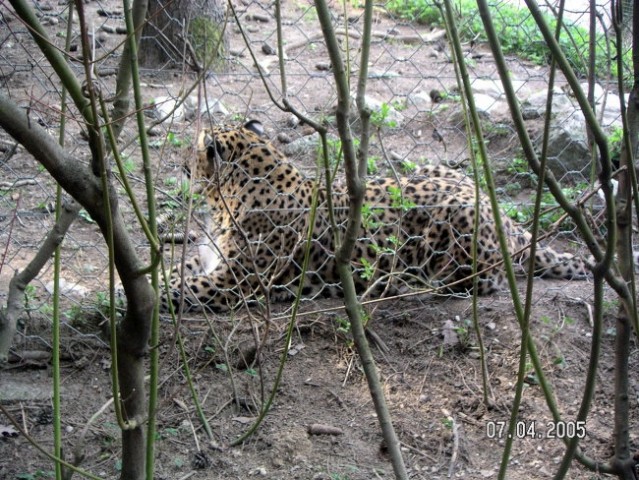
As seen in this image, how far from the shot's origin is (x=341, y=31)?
22.2ft

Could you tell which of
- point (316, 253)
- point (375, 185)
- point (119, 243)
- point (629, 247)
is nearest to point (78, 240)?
point (316, 253)

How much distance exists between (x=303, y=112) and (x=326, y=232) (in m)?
1.18

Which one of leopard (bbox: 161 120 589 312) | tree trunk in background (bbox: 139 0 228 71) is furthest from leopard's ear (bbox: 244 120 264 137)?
tree trunk in background (bbox: 139 0 228 71)

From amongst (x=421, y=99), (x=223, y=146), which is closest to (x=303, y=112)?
(x=223, y=146)

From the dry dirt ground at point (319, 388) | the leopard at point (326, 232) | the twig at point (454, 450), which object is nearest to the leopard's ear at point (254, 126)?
the leopard at point (326, 232)

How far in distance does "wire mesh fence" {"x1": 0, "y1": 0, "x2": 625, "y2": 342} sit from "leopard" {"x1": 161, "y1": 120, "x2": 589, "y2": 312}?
268 millimetres

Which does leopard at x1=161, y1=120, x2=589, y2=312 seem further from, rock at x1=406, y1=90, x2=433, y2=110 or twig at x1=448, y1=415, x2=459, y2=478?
rock at x1=406, y1=90, x2=433, y2=110

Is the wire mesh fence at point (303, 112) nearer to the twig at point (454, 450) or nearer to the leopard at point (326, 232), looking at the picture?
the leopard at point (326, 232)

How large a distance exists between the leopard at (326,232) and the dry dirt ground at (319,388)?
187 millimetres

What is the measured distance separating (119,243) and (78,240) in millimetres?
2928

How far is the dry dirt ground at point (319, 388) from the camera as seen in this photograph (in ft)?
9.23

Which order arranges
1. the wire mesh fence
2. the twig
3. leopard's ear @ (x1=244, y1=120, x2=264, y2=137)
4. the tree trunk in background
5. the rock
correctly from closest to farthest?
the twig → the wire mesh fence → leopard's ear @ (x1=244, y1=120, x2=264, y2=137) → the tree trunk in background → the rock

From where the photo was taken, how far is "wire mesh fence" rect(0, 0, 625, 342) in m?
3.94

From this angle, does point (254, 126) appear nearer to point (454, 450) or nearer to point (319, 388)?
point (319, 388)
